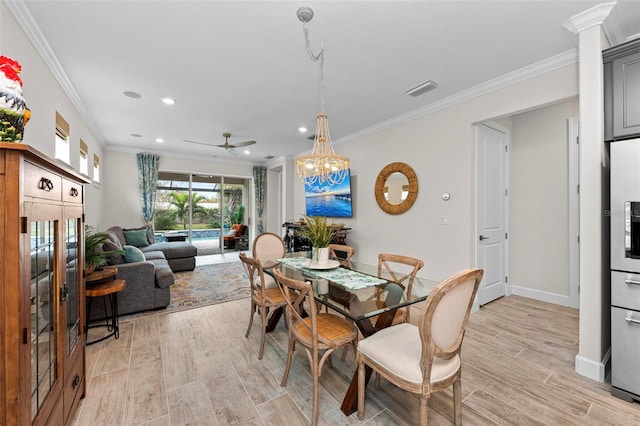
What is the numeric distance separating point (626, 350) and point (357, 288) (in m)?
1.92

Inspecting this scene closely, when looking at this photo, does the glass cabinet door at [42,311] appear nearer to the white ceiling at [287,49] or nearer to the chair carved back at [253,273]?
the chair carved back at [253,273]

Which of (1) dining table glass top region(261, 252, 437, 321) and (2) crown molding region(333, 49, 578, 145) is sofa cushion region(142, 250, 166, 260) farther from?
(2) crown molding region(333, 49, 578, 145)

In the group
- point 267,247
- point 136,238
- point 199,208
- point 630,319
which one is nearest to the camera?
point 630,319

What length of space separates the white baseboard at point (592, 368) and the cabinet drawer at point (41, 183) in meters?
3.64

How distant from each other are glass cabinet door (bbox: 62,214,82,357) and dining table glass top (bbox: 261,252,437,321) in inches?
59.3

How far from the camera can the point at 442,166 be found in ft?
12.0

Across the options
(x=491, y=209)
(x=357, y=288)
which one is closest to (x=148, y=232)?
(x=357, y=288)

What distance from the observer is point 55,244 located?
4.58 feet

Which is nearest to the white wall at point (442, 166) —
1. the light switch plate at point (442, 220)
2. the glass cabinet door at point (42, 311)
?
the light switch plate at point (442, 220)

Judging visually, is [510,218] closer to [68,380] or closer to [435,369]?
[435,369]

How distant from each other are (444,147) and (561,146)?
163cm

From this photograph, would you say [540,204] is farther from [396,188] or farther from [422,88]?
[422,88]

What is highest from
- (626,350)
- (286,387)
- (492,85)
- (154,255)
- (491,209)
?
(492,85)

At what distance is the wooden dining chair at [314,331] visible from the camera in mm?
1641
